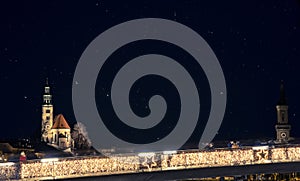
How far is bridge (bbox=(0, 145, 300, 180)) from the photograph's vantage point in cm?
4306

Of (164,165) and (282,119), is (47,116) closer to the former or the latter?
(282,119)

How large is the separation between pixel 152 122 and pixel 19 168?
105593mm

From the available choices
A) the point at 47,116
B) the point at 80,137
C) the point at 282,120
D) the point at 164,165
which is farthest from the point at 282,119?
the point at 164,165

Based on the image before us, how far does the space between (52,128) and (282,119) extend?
30.1 metres

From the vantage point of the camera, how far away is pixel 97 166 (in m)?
45.0

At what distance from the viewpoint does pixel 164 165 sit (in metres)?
48.3

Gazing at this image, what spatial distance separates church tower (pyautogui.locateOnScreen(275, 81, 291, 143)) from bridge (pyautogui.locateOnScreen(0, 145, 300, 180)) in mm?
54085

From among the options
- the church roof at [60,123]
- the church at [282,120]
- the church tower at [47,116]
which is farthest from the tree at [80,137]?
the church at [282,120]

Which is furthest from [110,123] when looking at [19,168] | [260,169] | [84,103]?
[19,168]

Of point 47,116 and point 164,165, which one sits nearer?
point 164,165

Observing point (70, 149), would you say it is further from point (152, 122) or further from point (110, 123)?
point (152, 122)

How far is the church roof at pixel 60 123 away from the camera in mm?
116875

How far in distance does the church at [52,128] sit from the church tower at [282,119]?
87.6ft

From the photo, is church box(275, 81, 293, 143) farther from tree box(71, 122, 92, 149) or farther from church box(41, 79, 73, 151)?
church box(41, 79, 73, 151)
